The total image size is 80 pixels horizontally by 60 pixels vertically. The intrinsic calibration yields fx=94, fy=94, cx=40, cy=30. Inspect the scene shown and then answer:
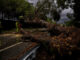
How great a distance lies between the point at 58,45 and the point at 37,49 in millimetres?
828

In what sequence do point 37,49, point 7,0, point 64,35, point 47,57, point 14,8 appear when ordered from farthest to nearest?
1. point 14,8
2. point 7,0
3. point 37,49
4. point 64,35
5. point 47,57

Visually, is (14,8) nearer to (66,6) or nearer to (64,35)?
(66,6)

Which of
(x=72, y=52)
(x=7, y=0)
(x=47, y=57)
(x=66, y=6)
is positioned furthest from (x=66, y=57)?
(x=7, y=0)

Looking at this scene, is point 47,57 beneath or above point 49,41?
beneath

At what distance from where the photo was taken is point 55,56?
193cm

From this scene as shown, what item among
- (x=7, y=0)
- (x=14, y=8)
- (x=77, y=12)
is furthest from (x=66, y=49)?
(x=14, y=8)

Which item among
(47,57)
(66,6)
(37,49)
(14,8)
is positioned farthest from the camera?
(14,8)

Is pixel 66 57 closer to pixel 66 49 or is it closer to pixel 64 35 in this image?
pixel 66 49

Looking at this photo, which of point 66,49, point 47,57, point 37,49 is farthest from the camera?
point 37,49

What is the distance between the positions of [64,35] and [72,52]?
1.86ft

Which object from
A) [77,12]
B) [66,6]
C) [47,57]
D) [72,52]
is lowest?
[47,57]

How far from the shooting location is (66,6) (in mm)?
5473

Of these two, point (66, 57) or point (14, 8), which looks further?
point (14, 8)

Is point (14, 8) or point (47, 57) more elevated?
point (14, 8)
